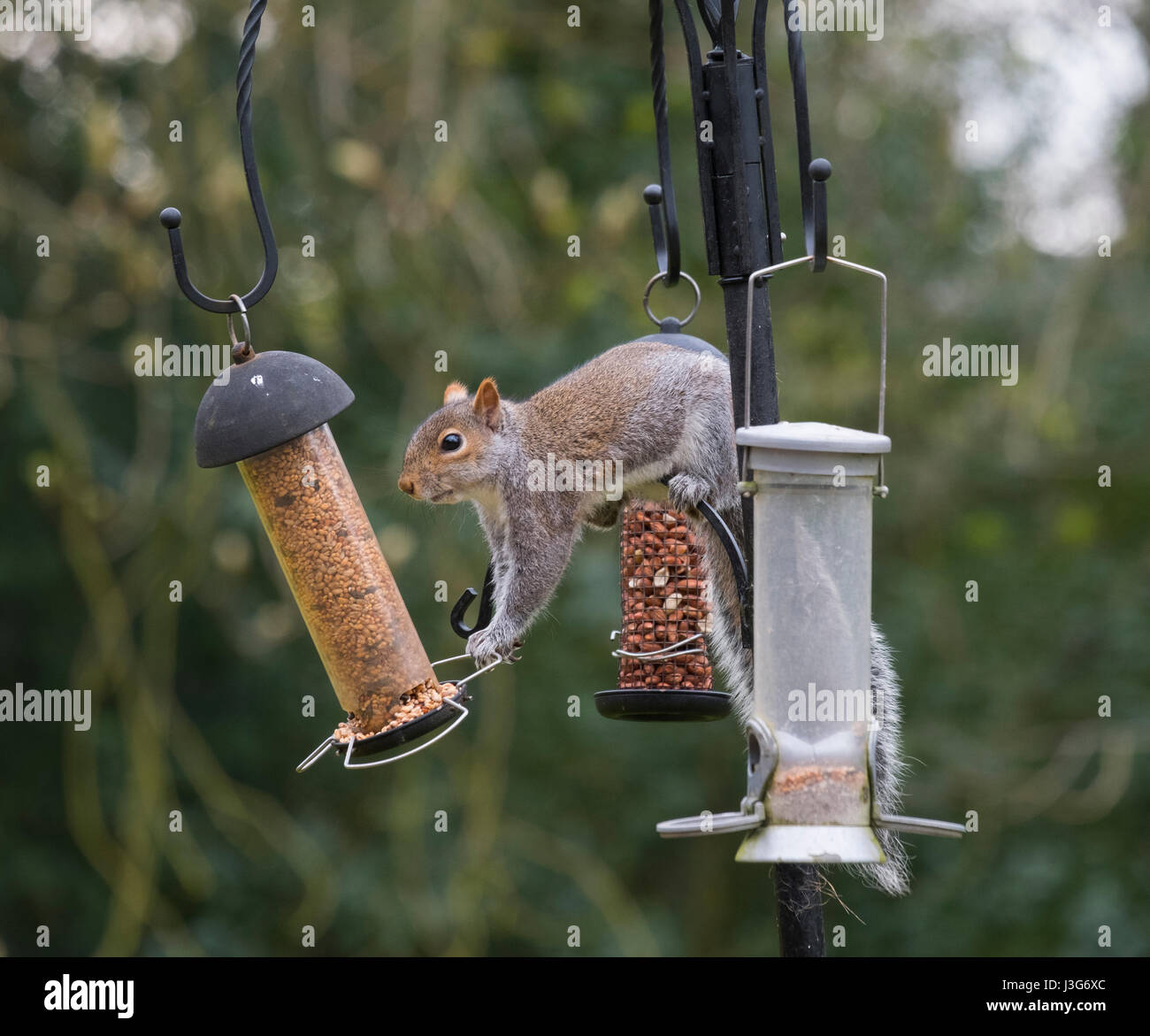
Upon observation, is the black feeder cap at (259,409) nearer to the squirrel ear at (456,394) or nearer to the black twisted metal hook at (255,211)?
the black twisted metal hook at (255,211)

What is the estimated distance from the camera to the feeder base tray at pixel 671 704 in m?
2.63

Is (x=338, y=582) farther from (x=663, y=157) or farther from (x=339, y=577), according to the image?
(x=663, y=157)

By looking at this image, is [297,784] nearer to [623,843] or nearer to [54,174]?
[623,843]

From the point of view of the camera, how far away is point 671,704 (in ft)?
8.64

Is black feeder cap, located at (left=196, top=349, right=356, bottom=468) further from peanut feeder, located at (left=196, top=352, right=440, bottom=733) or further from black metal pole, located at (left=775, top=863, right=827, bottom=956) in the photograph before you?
black metal pole, located at (left=775, top=863, right=827, bottom=956)

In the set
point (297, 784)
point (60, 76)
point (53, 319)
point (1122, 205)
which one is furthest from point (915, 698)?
point (60, 76)

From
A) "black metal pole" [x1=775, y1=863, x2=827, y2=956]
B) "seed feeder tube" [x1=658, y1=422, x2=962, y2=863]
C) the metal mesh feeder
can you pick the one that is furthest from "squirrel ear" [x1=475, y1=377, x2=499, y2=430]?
"black metal pole" [x1=775, y1=863, x2=827, y2=956]

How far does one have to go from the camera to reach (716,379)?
2.82 m

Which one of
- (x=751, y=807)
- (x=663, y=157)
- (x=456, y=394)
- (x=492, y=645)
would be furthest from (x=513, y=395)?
(x=751, y=807)

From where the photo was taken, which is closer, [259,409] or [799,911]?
[799,911]

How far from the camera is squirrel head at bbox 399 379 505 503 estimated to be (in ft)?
9.25

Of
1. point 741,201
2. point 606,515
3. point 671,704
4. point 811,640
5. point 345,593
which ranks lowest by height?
point 671,704

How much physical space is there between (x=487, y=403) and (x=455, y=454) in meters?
0.12

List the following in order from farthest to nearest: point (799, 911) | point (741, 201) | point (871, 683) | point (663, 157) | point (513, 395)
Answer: point (513, 395) → point (871, 683) → point (663, 157) → point (741, 201) → point (799, 911)
